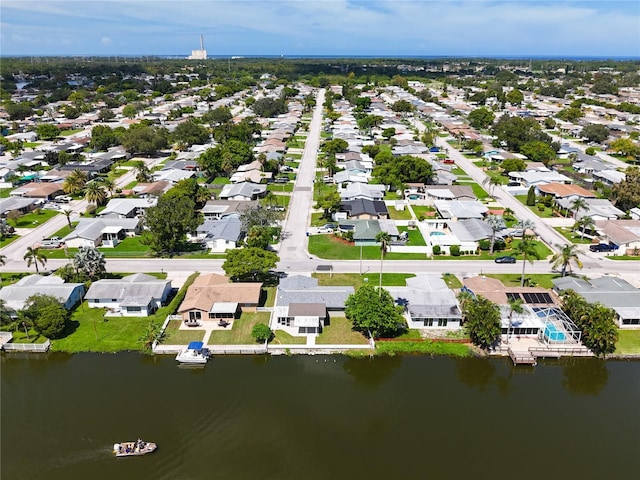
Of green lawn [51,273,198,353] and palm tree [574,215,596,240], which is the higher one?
palm tree [574,215,596,240]

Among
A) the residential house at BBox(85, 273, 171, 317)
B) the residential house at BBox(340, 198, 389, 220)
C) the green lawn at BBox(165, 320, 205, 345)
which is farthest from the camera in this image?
the residential house at BBox(340, 198, 389, 220)

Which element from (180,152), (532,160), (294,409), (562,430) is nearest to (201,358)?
(294,409)

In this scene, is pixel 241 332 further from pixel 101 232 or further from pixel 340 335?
pixel 101 232

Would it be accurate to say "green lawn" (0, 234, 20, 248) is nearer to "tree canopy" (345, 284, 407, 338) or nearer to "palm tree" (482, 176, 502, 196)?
"tree canopy" (345, 284, 407, 338)

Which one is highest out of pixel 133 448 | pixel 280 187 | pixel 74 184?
pixel 74 184

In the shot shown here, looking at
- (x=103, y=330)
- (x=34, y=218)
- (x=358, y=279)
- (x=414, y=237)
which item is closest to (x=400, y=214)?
(x=414, y=237)

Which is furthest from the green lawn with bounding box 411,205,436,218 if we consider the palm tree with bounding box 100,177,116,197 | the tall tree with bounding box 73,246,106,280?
the palm tree with bounding box 100,177,116,197
